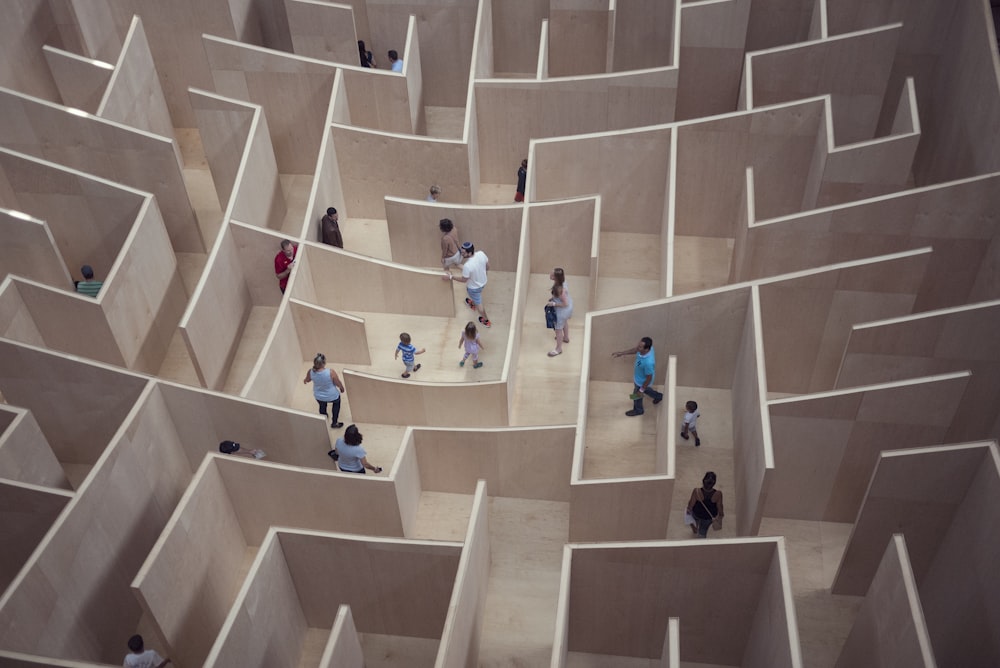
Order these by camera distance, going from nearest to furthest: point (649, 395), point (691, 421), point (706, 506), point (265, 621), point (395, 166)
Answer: point (265, 621)
point (706, 506)
point (691, 421)
point (649, 395)
point (395, 166)

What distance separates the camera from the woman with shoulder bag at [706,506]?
11.4 meters

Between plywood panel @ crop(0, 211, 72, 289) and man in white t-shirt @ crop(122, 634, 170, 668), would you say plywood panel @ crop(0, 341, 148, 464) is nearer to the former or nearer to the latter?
plywood panel @ crop(0, 211, 72, 289)

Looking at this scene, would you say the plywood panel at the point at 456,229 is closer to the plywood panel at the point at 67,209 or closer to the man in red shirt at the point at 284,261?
the man in red shirt at the point at 284,261

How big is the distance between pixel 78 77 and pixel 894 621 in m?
14.7

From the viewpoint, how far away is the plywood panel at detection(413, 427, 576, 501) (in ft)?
38.8

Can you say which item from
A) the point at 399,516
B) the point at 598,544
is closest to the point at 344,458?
the point at 399,516

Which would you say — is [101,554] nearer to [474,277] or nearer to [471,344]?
[471,344]

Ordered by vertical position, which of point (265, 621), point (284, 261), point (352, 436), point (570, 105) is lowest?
point (265, 621)

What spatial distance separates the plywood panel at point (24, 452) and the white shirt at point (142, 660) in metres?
2.47

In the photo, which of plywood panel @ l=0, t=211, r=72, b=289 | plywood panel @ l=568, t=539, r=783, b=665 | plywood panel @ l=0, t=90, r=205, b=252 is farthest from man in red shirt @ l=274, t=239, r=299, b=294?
plywood panel @ l=568, t=539, r=783, b=665

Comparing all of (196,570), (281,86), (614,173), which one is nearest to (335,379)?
(196,570)

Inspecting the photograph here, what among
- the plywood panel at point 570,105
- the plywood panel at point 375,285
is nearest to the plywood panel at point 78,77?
the plywood panel at point 375,285

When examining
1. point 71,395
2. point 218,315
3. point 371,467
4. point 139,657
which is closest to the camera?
point 139,657

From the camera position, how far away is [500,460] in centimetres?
1216
